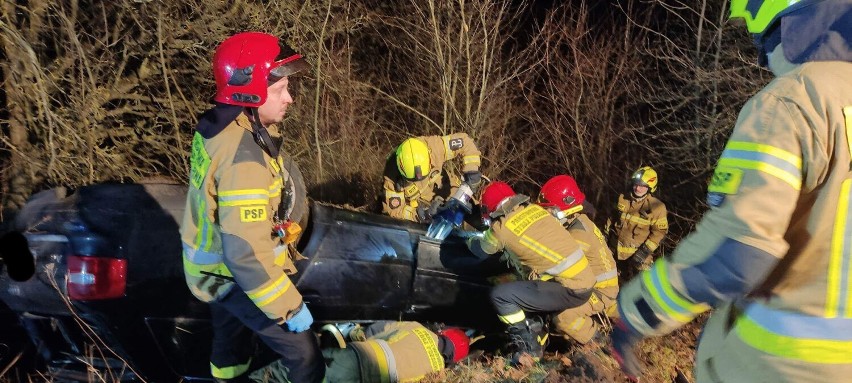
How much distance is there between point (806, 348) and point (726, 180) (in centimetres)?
43

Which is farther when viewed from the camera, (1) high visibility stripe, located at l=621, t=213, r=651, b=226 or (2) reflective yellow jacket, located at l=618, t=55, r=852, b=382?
(1) high visibility stripe, located at l=621, t=213, r=651, b=226

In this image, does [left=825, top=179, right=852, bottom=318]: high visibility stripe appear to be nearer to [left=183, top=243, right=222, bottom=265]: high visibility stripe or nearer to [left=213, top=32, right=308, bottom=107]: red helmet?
[left=213, top=32, right=308, bottom=107]: red helmet

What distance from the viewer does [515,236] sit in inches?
145

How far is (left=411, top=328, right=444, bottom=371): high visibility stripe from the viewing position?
3211 millimetres

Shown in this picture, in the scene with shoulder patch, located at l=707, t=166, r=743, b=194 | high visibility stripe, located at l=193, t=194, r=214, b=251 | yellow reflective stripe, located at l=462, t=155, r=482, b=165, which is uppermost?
shoulder patch, located at l=707, t=166, r=743, b=194

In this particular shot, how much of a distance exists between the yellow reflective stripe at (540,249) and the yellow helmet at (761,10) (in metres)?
2.26

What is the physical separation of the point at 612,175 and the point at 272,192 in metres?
8.08

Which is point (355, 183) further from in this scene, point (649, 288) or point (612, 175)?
point (649, 288)

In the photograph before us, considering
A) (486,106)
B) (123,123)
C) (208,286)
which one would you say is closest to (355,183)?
(486,106)

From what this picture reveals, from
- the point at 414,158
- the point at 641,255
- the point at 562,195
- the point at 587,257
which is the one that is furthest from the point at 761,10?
the point at 641,255

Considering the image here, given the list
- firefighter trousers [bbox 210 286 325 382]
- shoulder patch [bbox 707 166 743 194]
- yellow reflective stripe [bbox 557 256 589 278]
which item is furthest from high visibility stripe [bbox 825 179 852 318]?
yellow reflective stripe [bbox 557 256 589 278]

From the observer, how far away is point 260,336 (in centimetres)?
278

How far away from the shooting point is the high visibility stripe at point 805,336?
52.5 inches

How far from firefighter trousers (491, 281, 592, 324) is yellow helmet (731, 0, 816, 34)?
2.44 m
